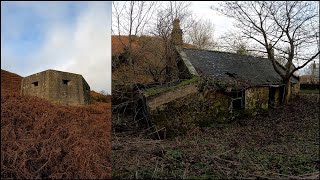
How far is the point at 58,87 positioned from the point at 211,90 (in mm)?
5530

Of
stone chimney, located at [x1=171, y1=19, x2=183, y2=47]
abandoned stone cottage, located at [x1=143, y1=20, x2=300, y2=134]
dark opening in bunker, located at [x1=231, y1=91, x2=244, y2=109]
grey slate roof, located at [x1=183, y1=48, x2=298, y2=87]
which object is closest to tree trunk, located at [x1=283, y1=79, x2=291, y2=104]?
abandoned stone cottage, located at [x1=143, y1=20, x2=300, y2=134]

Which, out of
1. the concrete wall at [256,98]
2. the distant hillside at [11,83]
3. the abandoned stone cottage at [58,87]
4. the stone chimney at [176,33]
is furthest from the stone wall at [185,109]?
the stone chimney at [176,33]

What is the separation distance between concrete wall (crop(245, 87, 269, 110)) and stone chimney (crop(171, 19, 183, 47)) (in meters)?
4.35

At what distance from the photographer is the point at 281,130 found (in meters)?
12.2

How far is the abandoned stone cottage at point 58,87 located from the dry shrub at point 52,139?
12.8 inches

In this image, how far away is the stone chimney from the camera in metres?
16.7

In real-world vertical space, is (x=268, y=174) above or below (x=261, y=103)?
below

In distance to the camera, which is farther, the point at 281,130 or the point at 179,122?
the point at 281,130

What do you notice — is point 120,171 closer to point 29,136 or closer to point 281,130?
point 29,136

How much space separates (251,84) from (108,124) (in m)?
7.19

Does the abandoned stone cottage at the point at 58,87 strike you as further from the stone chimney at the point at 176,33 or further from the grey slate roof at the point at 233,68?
the stone chimney at the point at 176,33

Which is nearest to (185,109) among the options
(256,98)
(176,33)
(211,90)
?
(211,90)

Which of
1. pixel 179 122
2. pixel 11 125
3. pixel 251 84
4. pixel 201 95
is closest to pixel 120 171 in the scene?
pixel 11 125

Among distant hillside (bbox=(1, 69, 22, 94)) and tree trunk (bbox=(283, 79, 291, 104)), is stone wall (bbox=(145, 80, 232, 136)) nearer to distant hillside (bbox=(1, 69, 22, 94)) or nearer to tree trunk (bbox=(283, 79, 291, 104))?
distant hillside (bbox=(1, 69, 22, 94))
